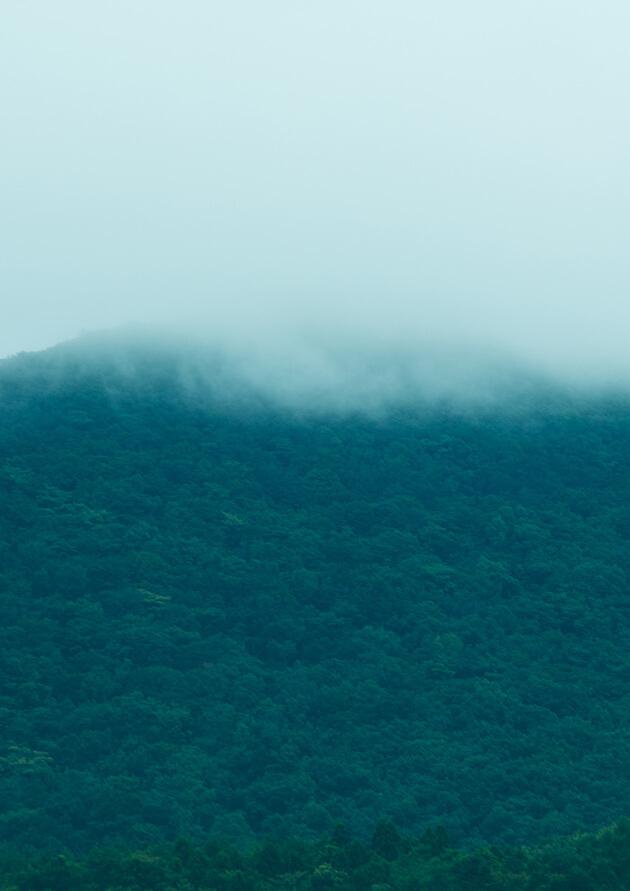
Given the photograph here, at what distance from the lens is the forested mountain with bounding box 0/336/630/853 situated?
23719mm

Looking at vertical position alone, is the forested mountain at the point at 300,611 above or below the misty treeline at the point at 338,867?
above

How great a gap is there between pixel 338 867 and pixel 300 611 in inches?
373

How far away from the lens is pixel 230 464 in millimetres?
33594

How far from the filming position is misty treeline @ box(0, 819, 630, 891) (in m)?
19.3

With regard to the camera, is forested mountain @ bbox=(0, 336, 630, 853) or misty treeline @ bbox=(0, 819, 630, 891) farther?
forested mountain @ bbox=(0, 336, 630, 853)

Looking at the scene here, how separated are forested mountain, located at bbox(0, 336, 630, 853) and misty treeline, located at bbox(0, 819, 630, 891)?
2122 mm

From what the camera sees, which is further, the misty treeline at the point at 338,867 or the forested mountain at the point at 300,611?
the forested mountain at the point at 300,611

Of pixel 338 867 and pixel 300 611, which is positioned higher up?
pixel 300 611

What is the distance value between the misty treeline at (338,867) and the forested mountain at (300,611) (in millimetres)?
2122

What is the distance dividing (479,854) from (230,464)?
15805mm

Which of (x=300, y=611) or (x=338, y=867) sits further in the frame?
(x=300, y=611)

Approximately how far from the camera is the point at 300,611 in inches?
1152

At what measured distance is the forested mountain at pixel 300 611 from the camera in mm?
23719

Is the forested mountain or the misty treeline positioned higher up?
the forested mountain
